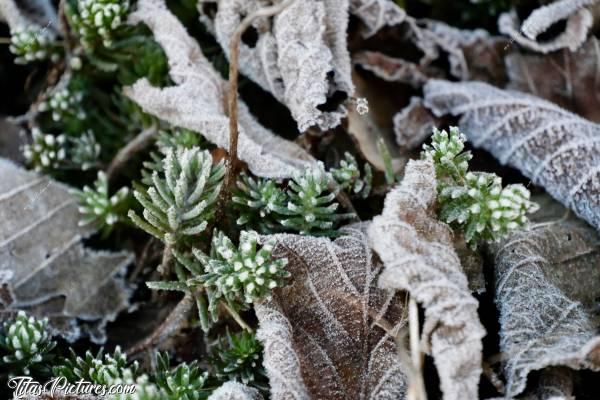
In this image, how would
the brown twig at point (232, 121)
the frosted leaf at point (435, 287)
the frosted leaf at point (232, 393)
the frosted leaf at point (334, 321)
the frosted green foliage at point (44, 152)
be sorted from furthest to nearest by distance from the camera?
1. the frosted green foliage at point (44, 152)
2. the brown twig at point (232, 121)
3. the frosted leaf at point (334, 321)
4. the frosted leaf at point (232, 393)
5. the frosted leaf at point (435, 287)

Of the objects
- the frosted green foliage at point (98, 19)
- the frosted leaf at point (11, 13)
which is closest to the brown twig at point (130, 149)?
the frosted green foliage at point (98, 19)

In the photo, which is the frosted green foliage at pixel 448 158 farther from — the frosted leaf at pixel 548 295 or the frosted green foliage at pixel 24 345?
the frosted green foliage at pixel 24 345

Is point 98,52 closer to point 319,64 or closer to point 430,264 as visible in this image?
point 319,64

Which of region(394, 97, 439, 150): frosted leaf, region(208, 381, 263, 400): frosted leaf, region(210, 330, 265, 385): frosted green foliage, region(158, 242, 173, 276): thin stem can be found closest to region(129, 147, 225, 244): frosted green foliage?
region(158, 242, 173, 276): thin stem

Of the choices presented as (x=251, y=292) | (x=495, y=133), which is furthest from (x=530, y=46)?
(x=251, y=292)

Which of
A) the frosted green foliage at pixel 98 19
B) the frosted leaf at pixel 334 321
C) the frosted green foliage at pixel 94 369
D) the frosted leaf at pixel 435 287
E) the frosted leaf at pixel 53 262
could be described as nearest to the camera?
the frosted leaf at pixel 435 287

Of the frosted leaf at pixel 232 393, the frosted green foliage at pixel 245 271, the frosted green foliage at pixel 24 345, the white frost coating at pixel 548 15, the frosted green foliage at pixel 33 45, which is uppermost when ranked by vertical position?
the white frost coating at pixel 548 15
